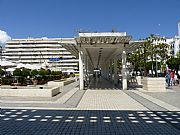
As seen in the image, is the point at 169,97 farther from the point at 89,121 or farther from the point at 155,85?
the point at 89,121

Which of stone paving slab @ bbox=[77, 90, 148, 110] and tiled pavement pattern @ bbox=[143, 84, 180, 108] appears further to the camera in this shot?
tiled pavement pattern @ bbox=[143, 84, 180, 108]

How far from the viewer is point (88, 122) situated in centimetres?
805

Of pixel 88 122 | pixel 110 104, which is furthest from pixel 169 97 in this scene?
pixel 88 122

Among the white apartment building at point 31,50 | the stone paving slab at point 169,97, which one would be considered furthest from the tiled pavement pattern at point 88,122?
the white apartment building at point 31,50

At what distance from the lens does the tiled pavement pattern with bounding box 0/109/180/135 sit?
22.6ft

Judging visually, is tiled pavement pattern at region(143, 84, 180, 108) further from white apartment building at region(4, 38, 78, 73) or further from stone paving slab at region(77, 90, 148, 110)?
white apartment building at region(4, 38, 78, 73)

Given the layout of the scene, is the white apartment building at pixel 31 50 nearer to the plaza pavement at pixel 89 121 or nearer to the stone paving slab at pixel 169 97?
the stone paving slab at pixel 169 97

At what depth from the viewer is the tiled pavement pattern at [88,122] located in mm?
6879

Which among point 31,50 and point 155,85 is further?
point 31,50

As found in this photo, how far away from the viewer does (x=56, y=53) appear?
128875 mm

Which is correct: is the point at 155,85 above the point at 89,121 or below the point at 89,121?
above

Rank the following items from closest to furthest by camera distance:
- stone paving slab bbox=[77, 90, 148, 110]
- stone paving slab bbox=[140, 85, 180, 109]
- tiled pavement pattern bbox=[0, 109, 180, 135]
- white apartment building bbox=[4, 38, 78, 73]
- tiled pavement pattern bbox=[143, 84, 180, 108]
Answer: tiled pavement pattern bbox=[0, 109, 180, 135]
stone paving slab bbox=[77, 90, 148, 110]
stone paving slab bbox=[140, 85, 180, 109]
tiled pavement pattern bbox=[143, 84, 180, 108]
white apartment building bbox=[4, 38, 78, 73]

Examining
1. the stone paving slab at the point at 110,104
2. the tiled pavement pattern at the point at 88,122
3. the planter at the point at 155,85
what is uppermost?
the planter at the point at 155,85

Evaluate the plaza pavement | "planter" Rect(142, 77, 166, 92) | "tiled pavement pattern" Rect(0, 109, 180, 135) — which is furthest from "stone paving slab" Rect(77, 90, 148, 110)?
"planter" Rect(142, 77, 166, 92)
